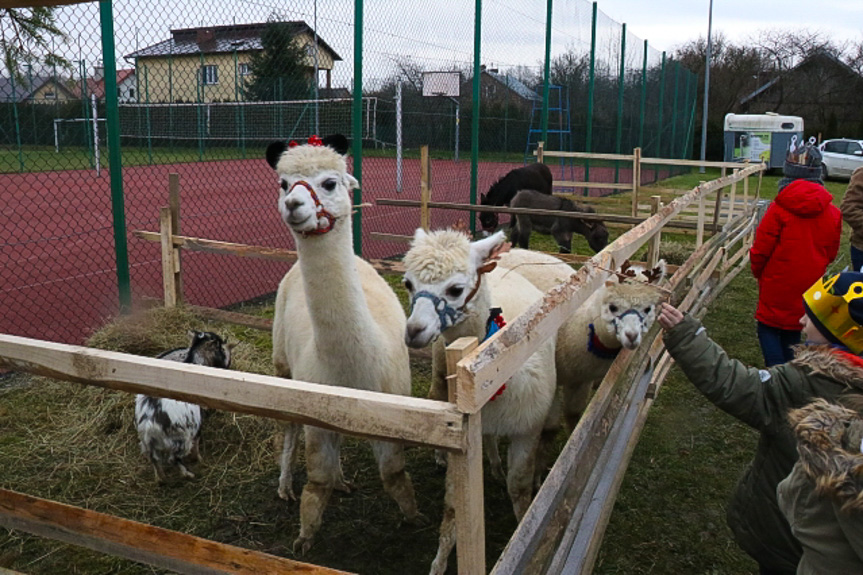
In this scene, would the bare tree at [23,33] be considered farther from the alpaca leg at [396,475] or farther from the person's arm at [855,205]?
the person's arm at [855,205]

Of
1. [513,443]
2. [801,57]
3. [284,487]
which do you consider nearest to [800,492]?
[513,443]

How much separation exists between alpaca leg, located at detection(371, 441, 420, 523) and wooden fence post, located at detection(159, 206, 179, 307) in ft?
9.51

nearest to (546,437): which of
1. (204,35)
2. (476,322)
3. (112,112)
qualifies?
(476,322)

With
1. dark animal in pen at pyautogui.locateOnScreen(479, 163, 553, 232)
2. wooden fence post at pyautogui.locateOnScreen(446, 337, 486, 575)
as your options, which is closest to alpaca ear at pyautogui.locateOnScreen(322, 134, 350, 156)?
wooden fence post at pyautogui.locateOnScreen(446, 337, 486, 575)

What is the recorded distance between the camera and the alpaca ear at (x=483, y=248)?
2.77 meters

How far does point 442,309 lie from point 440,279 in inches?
4.7

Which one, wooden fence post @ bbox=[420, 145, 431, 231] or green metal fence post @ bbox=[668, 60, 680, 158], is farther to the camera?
green metal fence post @ bbox=[668, 60, 680, 158]

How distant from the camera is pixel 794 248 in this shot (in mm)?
4305

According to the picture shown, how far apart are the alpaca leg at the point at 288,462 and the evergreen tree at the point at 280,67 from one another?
17.2ft

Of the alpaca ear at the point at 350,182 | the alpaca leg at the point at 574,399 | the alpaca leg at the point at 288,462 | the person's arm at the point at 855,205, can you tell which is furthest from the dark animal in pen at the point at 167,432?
the person's arm at the point at 855,205

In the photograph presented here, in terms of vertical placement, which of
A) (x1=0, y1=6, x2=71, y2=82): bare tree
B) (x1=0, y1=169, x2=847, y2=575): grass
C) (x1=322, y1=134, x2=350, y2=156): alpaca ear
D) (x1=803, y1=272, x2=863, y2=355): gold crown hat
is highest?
(x1=0, y1=6, x2=71, y2=82): bare tree

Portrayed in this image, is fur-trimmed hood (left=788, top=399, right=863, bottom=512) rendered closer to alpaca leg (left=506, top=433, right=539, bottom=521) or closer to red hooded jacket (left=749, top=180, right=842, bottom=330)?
alpaca leg (left=506, top=433, right=539, bottom=521)

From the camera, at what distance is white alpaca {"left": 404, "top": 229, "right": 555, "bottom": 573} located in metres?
2.62

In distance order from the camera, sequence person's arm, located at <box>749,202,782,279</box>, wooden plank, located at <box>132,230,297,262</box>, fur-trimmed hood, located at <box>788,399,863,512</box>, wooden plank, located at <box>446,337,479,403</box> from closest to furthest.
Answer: wooden plank, located at <box>446,337,479,403</box>
fur-trimmed hood, located at <box>788,399,863,512</box>
person's arm, located at <box>749,202,782,279</box>
wooden plank, located at <box>132,230,297,262</box>
